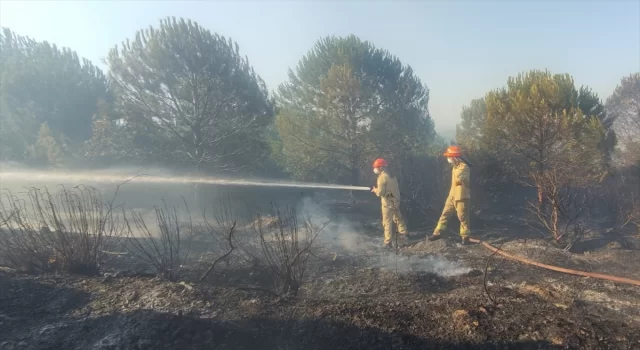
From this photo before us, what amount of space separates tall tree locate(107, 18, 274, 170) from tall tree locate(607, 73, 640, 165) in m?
12.1

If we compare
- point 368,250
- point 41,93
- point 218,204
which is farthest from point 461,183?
point 41,93

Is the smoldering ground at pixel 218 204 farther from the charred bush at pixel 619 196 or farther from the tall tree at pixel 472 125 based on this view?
the charred bush at pixel 619 196

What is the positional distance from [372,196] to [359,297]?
841 cm

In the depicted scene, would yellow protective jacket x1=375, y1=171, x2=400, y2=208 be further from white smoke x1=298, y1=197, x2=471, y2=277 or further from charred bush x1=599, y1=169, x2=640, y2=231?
charred bush x1=599, y1=169, x2=640, y2=231

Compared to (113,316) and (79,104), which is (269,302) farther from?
(79,104)

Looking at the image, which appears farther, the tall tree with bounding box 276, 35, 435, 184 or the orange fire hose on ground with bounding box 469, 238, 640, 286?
the tall tree with bounding box 276, 35, 435, 184

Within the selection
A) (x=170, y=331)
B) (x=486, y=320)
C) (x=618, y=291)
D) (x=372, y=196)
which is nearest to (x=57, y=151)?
(x=372, y=196)

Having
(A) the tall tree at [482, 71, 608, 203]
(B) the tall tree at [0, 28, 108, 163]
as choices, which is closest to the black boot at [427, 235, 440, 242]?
(A) the tall tree at [482, 71, 608, 203]

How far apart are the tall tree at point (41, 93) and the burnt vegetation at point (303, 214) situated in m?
0.07

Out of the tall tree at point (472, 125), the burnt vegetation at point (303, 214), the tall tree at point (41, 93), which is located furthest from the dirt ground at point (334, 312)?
the tall tree at point (41, 93)

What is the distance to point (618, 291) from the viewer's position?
4914mm

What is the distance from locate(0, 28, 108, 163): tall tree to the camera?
15820 mm

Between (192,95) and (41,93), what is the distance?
8778 millimetres

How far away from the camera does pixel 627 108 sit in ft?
59.0
